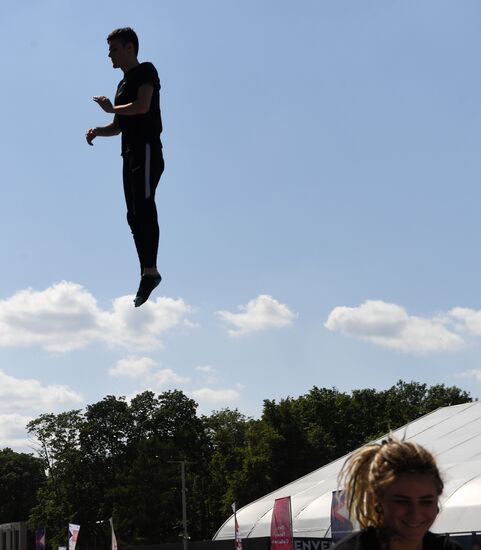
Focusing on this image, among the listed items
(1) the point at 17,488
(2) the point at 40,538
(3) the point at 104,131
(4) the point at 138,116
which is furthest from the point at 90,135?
(1) the point at 17,488

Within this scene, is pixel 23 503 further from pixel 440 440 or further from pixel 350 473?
pixel 350 473

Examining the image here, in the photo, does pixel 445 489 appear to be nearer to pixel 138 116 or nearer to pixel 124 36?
pixel 138 116

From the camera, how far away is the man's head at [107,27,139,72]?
5734 mm

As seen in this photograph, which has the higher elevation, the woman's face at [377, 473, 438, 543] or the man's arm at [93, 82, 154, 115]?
the man's arm at [93, 82, 154, 115]

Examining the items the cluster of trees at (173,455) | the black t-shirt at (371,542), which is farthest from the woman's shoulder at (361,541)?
the cluster of trees at (173,455)

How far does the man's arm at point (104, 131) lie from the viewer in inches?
241

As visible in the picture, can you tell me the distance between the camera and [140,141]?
19.2ft

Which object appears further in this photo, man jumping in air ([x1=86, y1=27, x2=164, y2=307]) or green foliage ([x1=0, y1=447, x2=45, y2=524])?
green foliage ([x1=0, y1=447, x2=45, y2=524])

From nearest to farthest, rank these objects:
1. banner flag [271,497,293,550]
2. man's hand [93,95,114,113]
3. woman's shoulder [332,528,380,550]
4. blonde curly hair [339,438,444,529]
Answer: woman's shoulder [332,528,380,550] → blonde curly hair [339,438,444,529] → man's hand [93,95,114,113] → banner flag [271,497,293,550]

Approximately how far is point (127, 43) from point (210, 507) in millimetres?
89610

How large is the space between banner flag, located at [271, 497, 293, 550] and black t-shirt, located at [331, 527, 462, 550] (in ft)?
74.2

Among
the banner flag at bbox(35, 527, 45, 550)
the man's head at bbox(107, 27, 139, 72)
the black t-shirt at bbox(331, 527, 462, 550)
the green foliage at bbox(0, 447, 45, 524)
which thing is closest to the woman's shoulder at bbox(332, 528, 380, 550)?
the black t-shirt at bbox(331, 527, 462, 550)

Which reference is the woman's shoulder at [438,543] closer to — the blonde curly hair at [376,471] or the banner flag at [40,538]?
the blonde curly hair at [376,471]

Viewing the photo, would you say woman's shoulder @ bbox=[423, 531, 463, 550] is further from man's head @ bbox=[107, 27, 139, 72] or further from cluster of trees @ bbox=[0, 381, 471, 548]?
cluster of trees @ bbox=[0, 381, 471, 548]
